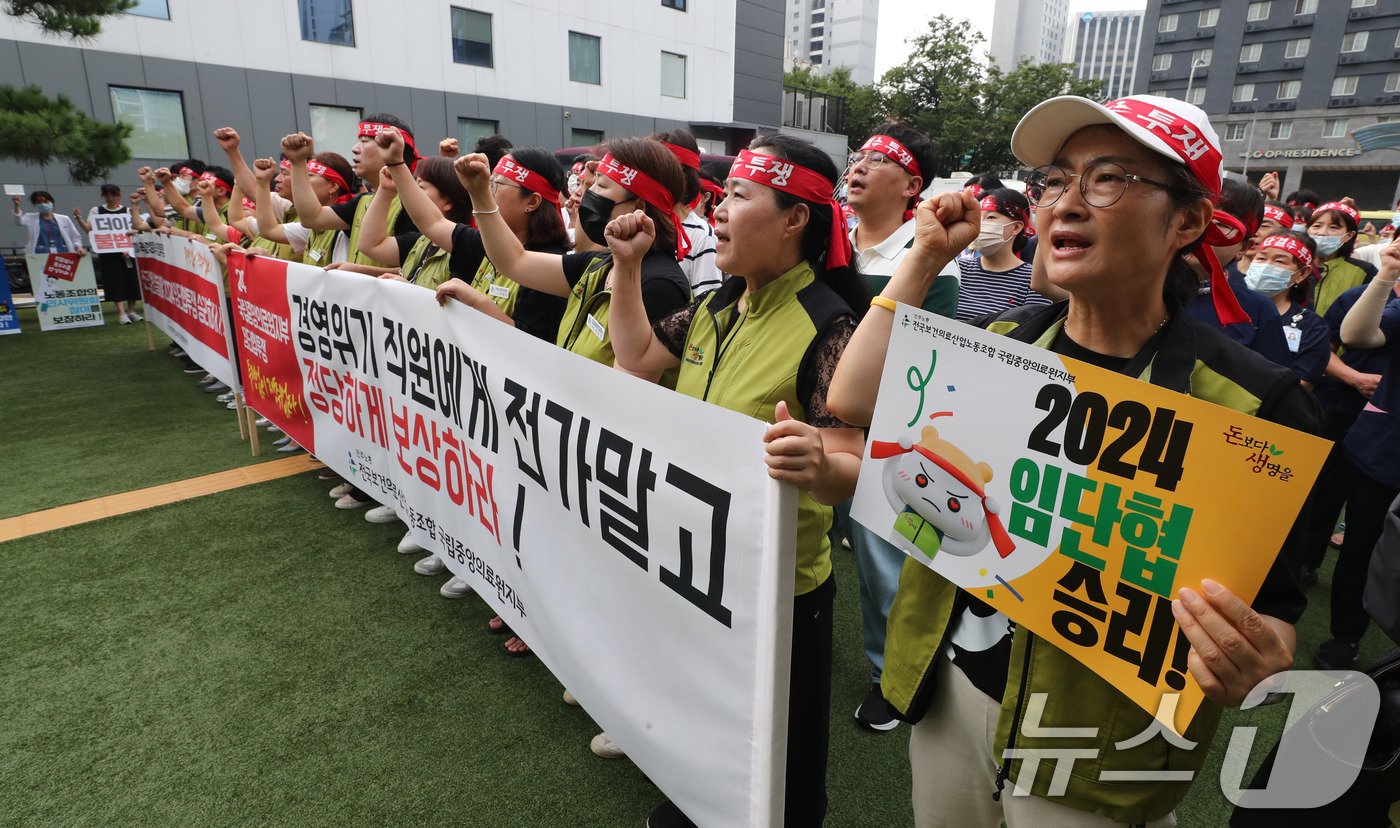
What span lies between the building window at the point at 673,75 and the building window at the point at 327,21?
932 cm

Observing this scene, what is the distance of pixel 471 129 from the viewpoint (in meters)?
18.6

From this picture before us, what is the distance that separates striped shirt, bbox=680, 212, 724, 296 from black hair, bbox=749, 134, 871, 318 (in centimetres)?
187

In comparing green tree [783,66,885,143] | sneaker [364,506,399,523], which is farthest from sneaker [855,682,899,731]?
green tree [783,66,885,143]

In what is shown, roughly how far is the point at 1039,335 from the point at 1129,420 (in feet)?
1.35

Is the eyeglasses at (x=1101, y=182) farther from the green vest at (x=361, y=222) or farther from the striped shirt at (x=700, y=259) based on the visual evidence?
the green vest at (x=361, y=222)

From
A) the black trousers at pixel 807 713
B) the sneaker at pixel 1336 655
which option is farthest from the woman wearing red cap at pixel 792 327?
the sneaker at pixel 1336 655

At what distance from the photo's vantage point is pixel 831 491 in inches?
61.6

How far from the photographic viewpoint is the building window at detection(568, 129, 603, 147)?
20.6 m

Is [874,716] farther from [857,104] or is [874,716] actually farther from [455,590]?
[857,104]

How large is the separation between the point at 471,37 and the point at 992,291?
1813 cm

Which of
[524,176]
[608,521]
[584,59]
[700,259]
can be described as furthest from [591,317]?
[584,59]

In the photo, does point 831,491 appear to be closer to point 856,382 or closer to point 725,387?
point 856,382

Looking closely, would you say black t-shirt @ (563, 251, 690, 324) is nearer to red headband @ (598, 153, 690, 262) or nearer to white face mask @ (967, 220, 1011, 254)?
red headband @ (598, 153, 690, 262)

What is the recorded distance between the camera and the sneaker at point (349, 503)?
4562 millimetres
